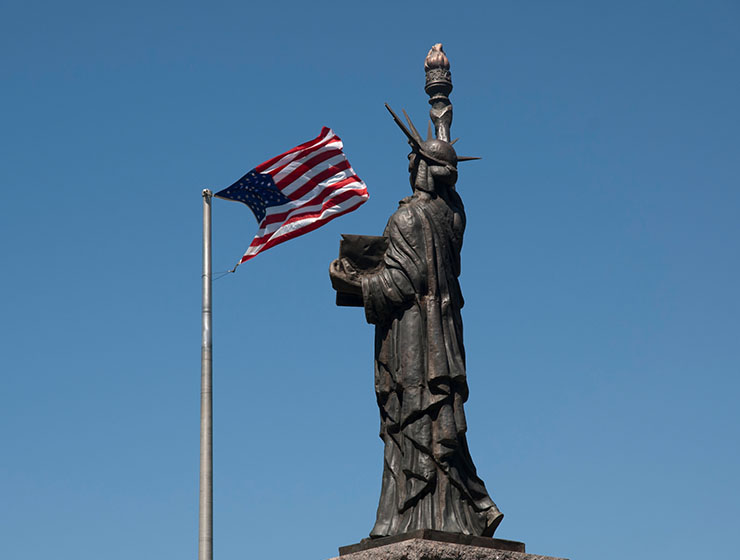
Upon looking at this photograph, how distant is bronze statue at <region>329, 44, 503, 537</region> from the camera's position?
1412 centimetres

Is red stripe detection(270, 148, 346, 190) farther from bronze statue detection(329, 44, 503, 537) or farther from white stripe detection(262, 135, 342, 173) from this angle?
bronze statue detection(329, 44, 503, 537)

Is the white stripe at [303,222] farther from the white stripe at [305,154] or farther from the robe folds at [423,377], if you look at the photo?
the robe folds at [423,377]

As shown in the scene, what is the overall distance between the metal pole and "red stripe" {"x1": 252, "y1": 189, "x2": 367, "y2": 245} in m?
0.85

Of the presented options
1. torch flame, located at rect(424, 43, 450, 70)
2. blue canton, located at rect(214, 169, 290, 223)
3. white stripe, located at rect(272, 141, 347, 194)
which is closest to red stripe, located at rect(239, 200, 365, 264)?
blue canton, located at rect(214, 169, 290, 223)

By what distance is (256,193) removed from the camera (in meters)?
18.7

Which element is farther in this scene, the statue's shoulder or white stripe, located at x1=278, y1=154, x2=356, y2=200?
white stripe, located at x1=278, y1=154, x2=356, y2=200

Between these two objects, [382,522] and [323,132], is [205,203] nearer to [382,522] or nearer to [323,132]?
[323,132]

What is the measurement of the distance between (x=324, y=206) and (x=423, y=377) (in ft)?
15.2

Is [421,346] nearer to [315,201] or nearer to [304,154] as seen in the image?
[315,201]

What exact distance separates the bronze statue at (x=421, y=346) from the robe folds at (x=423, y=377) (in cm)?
1

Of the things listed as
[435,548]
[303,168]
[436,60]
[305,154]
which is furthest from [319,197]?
[435,548]

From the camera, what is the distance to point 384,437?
48.3 ft

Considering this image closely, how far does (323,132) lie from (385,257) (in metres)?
4.00

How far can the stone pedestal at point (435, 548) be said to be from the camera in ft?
43.5
